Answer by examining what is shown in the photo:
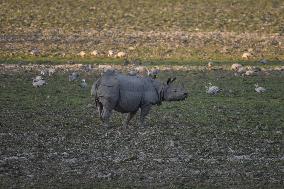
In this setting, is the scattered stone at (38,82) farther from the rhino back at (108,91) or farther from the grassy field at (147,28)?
the rhino back at (108,91)

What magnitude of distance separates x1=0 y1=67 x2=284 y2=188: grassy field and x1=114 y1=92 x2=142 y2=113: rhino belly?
1.67 feet

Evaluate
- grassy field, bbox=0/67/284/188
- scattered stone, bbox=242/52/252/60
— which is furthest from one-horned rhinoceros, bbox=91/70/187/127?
scattered stone, bbox=242/52/252/60

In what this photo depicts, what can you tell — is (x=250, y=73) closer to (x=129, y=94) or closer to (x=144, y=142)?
(x=129, y=94)

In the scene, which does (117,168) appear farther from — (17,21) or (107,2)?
(107,2)

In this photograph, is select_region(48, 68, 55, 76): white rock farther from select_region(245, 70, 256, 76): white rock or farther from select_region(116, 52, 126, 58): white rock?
select_region(245, 70, 256, 76): white rock

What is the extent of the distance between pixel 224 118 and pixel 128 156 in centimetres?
547

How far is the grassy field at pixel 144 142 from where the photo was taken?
15695 millimetres

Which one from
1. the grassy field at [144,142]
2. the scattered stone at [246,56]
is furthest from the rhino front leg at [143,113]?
the scattered stone at [246,56]

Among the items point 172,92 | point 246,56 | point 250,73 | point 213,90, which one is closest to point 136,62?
point 250,73

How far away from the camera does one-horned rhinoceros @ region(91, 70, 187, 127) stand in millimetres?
20047

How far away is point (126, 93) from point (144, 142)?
2067mm

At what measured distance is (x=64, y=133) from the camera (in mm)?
19391

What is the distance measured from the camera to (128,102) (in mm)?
20391

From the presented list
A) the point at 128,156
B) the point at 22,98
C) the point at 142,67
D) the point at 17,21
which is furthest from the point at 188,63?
the point at 128,156
